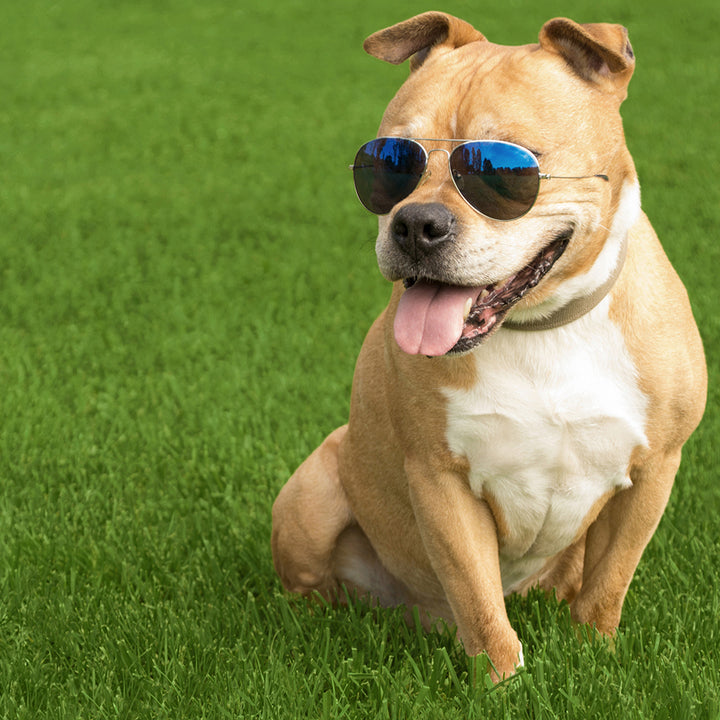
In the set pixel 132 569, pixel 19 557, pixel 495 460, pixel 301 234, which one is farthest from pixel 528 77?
pixel 301 234

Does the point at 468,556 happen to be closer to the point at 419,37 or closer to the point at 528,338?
the point at 528,338

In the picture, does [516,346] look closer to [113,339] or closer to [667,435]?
[667,435]

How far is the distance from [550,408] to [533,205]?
53 centimetres

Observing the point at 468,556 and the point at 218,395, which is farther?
the point at 218,395

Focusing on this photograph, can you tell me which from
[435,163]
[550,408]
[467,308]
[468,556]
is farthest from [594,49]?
[468,556]

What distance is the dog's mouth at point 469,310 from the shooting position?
8.61 ft

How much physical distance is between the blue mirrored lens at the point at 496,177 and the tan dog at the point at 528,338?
0.03 metres

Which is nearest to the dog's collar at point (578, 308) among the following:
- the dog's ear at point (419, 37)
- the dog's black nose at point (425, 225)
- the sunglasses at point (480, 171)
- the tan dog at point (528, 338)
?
the tan dog at point (528, 338)

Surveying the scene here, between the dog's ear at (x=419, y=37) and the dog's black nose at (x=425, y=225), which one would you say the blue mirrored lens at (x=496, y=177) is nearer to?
the dog's black nose at (x=425, y=225)

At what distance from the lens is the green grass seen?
2939 millimetres

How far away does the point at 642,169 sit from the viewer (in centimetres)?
890

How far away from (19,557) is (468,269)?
210cm

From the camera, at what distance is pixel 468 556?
290cm

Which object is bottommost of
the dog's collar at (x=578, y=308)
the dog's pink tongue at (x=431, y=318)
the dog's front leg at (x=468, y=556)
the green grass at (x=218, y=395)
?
the green grass at (x=218, y=395)
